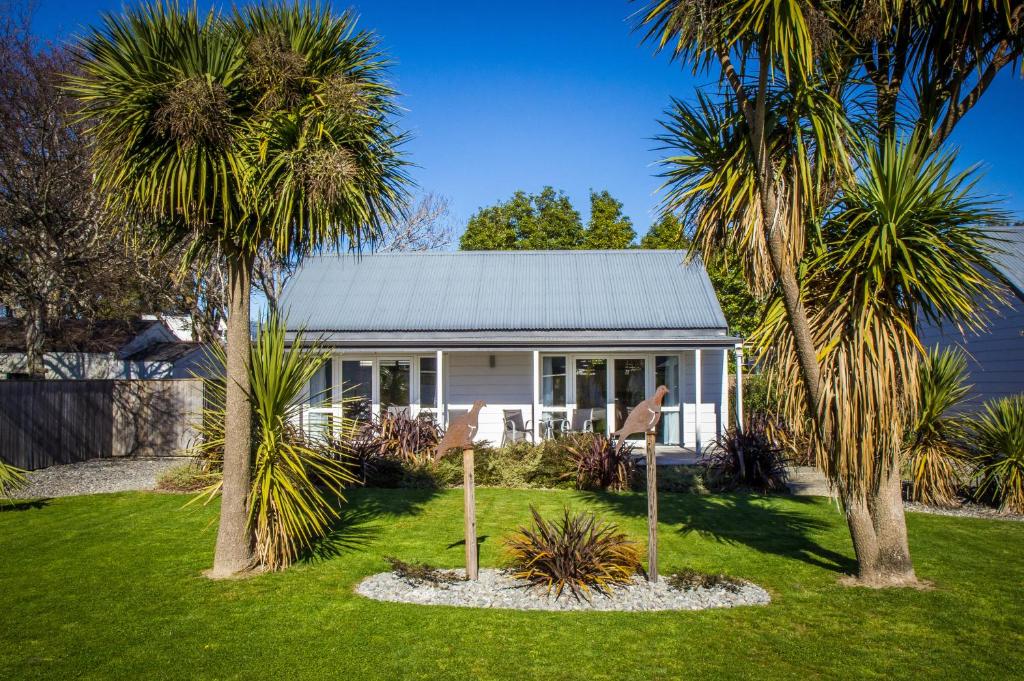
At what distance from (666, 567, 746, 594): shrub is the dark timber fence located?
34.2 ft

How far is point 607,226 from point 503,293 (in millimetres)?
13844

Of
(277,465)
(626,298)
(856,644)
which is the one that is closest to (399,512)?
(277,465)

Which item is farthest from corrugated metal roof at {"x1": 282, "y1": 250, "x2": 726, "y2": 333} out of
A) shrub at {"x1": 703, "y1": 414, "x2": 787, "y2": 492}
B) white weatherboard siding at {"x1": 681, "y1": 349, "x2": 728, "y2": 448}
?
shrub at {"x1": 703, "y1": 414, "x2": 787, "y2": 492}

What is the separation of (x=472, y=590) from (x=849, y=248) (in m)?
4.78

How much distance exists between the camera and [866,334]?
633 centimetres

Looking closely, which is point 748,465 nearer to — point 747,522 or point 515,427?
point 747,522

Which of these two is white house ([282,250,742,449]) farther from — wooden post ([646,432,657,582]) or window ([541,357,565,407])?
wooden post ([646,432,657,582])

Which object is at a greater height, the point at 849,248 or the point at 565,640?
the point at 849,248

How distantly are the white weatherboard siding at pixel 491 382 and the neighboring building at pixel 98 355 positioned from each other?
1257cm

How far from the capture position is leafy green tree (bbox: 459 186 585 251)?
30.3 m

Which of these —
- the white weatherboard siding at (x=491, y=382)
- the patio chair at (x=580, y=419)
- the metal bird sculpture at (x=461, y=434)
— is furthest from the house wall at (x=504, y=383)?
the metal bird sculpture at (x=461, y=434)

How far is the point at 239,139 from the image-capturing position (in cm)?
697

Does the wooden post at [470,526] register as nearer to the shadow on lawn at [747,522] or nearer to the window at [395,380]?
the shadow on lawn at [747,522]

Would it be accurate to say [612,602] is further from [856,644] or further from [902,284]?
[902,284]
